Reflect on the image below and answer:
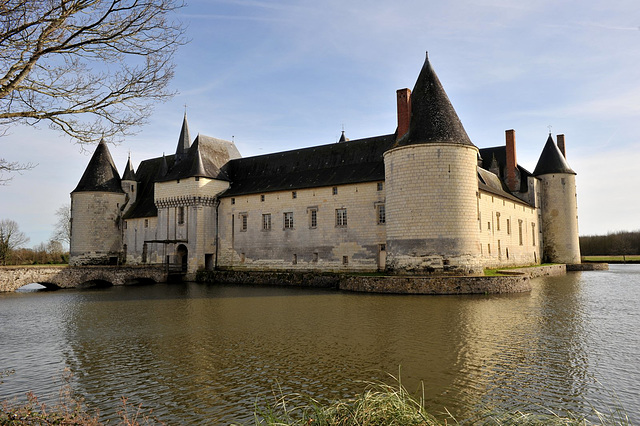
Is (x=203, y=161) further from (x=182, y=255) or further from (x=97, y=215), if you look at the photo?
(x=97, y=215)

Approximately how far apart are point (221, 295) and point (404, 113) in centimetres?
1189

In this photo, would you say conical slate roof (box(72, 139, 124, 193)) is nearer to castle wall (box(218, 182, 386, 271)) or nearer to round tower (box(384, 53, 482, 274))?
castle wall (box(218, 182, 386, 271))

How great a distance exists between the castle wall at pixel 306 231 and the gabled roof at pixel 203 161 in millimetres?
2132

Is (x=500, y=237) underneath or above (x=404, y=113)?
underneath

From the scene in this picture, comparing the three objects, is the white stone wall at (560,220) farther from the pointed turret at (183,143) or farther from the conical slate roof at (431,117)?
the pointed turret at (183,143)

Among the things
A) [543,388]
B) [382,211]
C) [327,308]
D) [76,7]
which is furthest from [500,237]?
[76,7]

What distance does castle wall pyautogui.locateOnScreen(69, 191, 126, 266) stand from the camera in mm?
33219

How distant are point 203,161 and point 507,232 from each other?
762 inches

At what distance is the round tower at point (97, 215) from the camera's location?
3328cm

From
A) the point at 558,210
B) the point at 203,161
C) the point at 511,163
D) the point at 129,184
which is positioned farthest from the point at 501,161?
the point at 129,184

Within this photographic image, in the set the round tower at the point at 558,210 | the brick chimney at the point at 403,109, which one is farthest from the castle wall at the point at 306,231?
the round tower at the point at 558,210

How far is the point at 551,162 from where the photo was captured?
34.6 meters

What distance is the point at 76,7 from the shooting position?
554 centimetres

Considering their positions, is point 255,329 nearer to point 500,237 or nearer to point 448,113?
point 448,113
